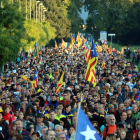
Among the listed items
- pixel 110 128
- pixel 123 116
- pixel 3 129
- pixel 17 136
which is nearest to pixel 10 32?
pixel 123 116

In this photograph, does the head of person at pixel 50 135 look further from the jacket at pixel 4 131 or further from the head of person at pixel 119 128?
the head of person at pixel 119 128

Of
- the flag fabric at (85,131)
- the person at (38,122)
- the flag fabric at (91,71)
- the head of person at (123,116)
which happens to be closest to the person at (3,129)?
the person at (38,122)

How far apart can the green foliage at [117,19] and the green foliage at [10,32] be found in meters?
58.0

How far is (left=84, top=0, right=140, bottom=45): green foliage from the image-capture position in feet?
274

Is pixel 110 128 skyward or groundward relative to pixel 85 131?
Answer: groundward

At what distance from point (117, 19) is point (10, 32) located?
65.7 m

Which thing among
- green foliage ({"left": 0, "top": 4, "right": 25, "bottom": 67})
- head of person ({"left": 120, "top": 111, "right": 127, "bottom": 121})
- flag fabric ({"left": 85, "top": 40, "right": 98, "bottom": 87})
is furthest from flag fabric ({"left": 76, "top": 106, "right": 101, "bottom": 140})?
green foliage ({"left": 0, "top": 4, "right": 25, "bottom": 67})

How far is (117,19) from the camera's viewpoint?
89.2 metres

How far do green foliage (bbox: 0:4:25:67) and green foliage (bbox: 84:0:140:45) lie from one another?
190 feet

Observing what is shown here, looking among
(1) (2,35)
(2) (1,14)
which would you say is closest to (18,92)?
(1) (2,35)

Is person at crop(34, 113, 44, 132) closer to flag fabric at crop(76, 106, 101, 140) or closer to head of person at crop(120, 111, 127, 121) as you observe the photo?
head of person at crop(120, 111, 127, 121)

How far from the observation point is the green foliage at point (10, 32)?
22.3 meters

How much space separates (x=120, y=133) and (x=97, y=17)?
83618 mm

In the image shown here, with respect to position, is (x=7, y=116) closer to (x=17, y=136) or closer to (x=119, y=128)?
(x=17, y=136)
